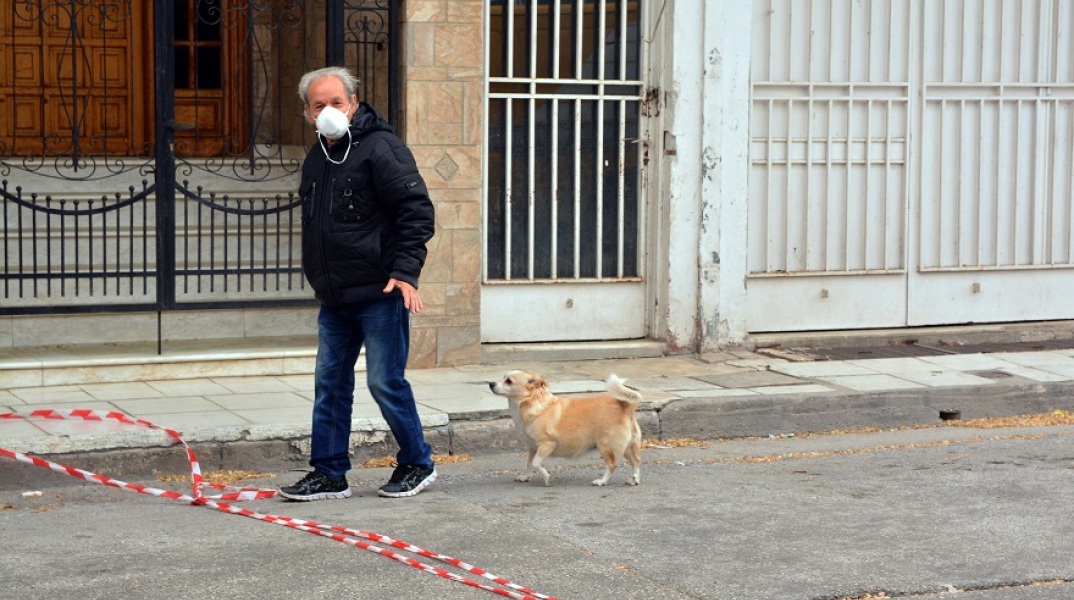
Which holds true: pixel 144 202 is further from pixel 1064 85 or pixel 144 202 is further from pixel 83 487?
pixel 1064 85

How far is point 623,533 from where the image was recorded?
6.30 m

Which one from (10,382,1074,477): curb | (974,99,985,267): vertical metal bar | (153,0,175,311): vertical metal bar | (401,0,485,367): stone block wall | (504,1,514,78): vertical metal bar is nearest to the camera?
(10,382,1074,477): curb

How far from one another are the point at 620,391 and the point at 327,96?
1.88 metres

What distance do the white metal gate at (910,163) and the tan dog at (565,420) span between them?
4049mm

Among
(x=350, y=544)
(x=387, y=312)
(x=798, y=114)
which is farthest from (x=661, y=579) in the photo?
(x=798, y=114)

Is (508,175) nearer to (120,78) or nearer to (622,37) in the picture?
(622,37)

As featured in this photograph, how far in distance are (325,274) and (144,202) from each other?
3340mm

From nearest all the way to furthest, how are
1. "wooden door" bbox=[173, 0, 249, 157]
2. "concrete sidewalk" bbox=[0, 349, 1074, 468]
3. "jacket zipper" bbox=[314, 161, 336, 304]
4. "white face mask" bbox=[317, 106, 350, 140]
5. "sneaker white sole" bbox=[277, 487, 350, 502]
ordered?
"white face mask" bbox=[317, 106, 350, 140], "jacket zipper" bbox=[314, 161, 336, 304], "sneaker white sole" bbox=[277, 487, 350, 502], "concrete sidewalk" bbox=[0, 349, 1074, 468], "wooden door" bbox=[173, 0, 249, 157]

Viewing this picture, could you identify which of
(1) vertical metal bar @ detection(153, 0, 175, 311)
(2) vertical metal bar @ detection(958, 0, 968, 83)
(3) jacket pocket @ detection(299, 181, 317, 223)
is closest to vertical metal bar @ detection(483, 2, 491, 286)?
(1) vertical metal bar @ detection(153, 0, 175, 311)

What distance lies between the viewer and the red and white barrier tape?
18.0ft

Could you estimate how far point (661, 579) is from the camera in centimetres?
558

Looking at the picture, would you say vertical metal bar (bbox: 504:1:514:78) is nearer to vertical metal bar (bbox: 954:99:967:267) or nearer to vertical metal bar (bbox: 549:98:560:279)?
vertical metal bar (bbox: 549:98:560:279)

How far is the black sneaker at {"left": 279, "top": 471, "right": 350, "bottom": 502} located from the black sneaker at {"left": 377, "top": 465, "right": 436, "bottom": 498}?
183mm

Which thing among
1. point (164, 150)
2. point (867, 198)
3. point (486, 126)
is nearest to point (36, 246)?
point (164, 150)
